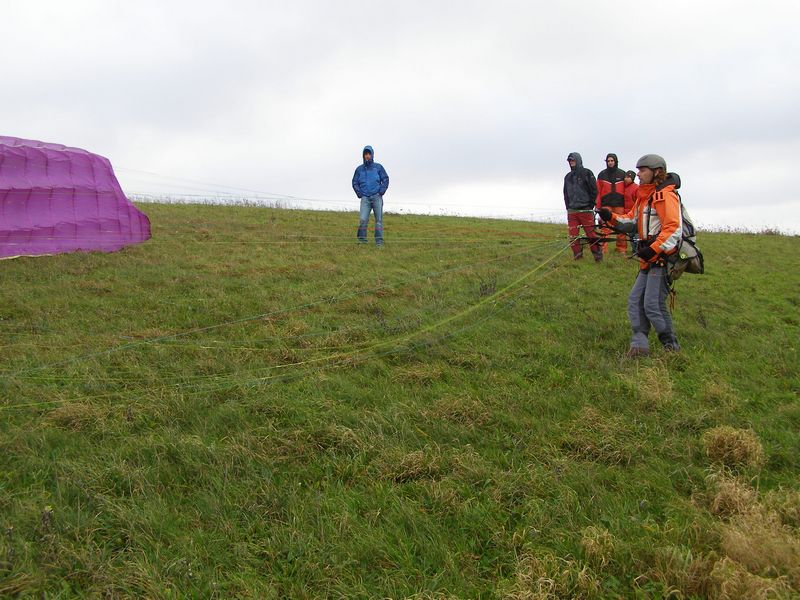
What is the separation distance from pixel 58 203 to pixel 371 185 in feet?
20.2

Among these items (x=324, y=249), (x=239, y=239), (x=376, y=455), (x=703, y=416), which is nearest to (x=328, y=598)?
(x=376, y=455)

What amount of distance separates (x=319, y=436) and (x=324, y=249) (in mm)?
7931

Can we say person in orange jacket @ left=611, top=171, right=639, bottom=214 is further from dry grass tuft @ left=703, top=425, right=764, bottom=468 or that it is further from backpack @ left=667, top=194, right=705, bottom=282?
dry grass tuft @ left=703, top=425, right=764, bottom=468

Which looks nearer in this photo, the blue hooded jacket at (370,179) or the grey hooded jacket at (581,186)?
the grey hooded jacket at (581,186)

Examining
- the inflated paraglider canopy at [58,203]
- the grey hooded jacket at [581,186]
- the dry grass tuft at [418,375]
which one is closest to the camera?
the dry grass tuft at [418,375]

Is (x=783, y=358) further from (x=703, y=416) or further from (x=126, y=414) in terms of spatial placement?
(x=126, y=414)

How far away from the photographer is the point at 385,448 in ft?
12.6

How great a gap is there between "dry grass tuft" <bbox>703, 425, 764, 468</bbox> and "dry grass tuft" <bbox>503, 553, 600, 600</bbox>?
63.3 inches

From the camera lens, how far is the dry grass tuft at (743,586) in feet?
7.73

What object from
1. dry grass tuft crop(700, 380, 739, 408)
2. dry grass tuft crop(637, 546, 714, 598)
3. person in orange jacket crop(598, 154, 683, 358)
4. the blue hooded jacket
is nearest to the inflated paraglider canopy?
the blue hooded jacket

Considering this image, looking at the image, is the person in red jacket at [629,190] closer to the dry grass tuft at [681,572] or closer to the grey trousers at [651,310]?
the grey trousers at [651,310]

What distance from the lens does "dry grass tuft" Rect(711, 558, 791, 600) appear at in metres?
2.36

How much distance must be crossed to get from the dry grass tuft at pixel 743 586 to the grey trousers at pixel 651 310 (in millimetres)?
3616

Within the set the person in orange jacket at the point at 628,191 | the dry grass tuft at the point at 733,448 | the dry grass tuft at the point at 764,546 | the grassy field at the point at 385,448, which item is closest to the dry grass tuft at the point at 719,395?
the grassy field at the point at 385,448
